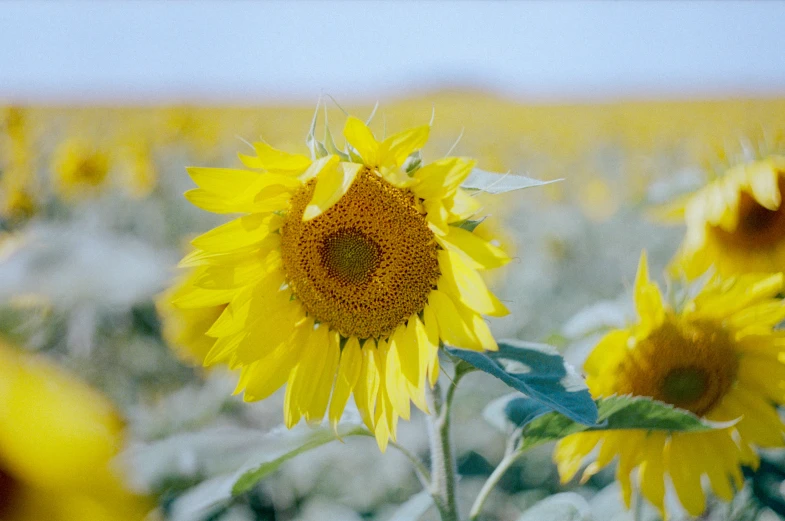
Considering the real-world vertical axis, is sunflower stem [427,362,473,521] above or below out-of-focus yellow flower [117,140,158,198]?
below

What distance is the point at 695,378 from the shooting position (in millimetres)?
1549

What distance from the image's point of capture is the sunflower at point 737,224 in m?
1.79

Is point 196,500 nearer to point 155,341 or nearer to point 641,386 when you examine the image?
point 641,386

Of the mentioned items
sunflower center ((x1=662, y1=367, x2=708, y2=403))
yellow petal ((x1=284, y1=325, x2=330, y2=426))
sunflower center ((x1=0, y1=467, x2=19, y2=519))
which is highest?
sunflower center ((x1=0, y1=467, x2=19, y2=519))

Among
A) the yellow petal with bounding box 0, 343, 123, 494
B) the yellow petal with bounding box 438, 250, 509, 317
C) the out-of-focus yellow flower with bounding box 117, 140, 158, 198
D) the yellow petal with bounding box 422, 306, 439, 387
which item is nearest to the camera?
the yellow petal with bounding box 0, 343, 123, 494

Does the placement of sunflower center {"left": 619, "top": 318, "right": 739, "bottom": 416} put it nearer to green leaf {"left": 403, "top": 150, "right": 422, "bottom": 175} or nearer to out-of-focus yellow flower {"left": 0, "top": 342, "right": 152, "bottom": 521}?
green leaf {"left": 403, "top": 150, "right": 422, "bottom": 175}

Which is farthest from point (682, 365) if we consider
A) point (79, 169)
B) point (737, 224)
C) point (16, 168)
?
point (79, 169)

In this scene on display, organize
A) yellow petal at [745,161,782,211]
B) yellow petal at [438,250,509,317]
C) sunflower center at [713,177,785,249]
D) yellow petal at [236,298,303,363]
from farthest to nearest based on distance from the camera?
sunflower center at [713,177,785,249], yellow petal at [745,161,782,211], yellow petal at [236,298,303,363], yellow petal at [438,250,509,317]

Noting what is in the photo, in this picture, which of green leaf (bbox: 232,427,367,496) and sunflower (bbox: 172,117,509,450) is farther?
green leaf (bbox: 232,427,367,496)

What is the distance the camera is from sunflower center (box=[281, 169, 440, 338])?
118 cm

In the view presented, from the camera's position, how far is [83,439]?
58 cm

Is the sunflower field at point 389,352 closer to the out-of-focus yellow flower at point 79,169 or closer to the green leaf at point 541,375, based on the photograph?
the green leaf at point 541,375

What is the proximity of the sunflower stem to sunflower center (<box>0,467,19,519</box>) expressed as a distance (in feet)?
2.60

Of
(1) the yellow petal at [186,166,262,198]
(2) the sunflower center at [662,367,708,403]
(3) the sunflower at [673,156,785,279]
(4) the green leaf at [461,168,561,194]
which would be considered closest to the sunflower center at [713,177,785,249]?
(3) the sunflower at [673,156,785,279]
